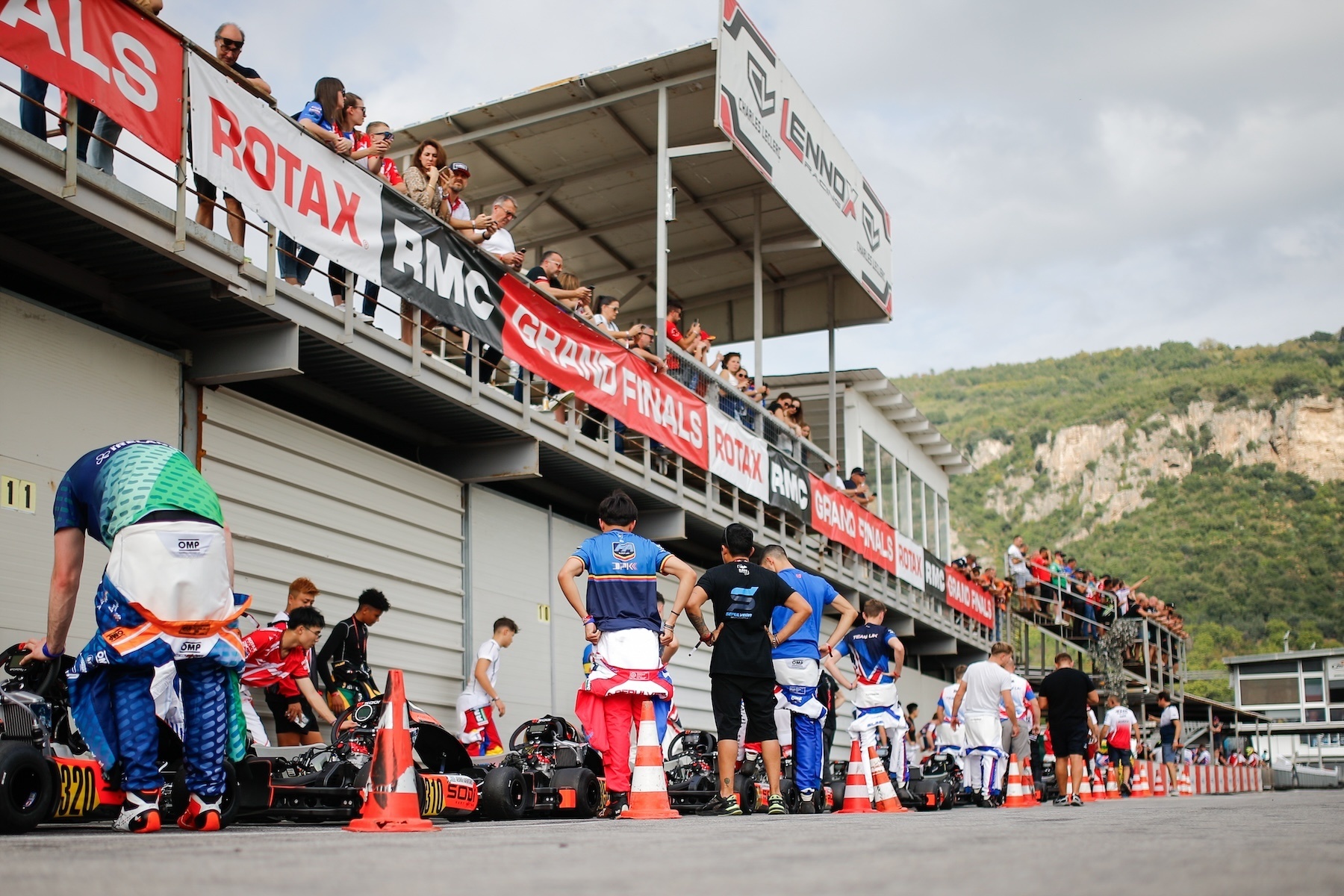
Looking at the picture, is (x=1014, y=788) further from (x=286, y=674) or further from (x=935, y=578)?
(x=935, y=578)

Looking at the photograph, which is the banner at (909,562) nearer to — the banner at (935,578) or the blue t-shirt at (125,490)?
the banner at (935,578)

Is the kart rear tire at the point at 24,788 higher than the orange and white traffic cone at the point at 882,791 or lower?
higher

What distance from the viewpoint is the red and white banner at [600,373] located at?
13.2 m

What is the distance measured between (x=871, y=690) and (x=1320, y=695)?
47.4 meters

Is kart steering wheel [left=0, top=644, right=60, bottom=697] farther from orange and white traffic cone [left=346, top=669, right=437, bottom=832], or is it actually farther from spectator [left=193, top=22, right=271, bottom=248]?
spectator [left=193, top=22, right=271, bottom=248]

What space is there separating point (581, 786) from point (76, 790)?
3.48 metres

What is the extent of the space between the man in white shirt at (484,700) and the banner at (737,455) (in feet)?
16.8

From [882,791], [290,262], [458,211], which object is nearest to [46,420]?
[290,262]

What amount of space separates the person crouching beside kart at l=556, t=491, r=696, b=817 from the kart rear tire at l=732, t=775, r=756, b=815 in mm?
1203

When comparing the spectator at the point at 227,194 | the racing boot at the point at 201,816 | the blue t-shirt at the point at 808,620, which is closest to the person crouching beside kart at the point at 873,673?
Result: the blue t-shirt at the point at 808,620

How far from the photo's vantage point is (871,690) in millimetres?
12789

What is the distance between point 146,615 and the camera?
610 centimetres

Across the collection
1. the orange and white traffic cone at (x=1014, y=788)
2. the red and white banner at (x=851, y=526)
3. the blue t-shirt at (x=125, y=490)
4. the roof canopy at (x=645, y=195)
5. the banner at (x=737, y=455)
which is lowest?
the orange and white traffic cone at (x=1014, y=788)

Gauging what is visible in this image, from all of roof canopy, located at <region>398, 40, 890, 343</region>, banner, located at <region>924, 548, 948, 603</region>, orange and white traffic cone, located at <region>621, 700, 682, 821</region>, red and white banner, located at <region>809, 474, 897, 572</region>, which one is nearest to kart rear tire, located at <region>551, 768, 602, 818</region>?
orange and white traffic cone, located at <region>621, 700, 682, 821</region>
